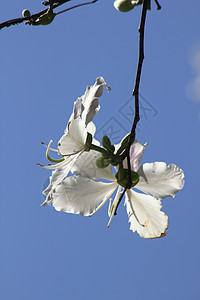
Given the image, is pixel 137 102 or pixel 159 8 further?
pixel 159 8

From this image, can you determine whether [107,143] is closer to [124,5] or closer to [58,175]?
[58,175]

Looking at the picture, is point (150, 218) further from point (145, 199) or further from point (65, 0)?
point (65, 0)

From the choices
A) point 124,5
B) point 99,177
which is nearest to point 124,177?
point 99,177

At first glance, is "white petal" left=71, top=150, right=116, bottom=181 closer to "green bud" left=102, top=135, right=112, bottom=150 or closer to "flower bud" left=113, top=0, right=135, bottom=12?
"green bud" left=102, top=135, right=112, bottom=150

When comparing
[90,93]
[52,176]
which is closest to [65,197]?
[52,176]

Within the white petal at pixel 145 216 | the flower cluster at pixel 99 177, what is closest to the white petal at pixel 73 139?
the flower cluster at pixel 99 177

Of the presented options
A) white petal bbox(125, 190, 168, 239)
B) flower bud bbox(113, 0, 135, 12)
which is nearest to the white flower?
white petal bbox(125, 190, 168, 239)
